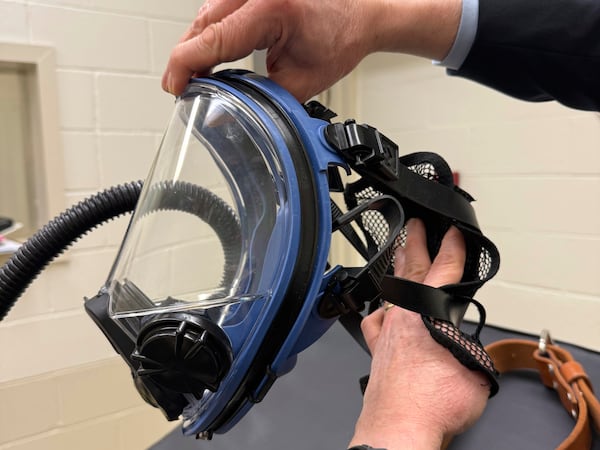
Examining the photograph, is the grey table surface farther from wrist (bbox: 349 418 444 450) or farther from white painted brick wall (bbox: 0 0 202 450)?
white painted brick wall (bbox: 0 0 202 450)

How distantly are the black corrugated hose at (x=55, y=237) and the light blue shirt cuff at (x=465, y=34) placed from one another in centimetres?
43

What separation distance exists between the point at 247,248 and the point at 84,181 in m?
0.84

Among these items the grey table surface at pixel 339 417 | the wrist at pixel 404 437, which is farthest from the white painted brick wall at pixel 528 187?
the wrist at pixel 404 437

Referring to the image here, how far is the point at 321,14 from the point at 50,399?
108 centimetres

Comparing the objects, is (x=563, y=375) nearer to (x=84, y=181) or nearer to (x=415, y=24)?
(x=415, y=24)

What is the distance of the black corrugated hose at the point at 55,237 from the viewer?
59cm

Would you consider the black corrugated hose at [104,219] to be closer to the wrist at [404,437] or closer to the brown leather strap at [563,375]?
the wrist at [404,437]

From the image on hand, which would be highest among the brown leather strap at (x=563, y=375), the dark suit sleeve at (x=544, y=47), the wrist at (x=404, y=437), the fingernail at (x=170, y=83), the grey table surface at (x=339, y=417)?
the dark suit sleeve at (x=544, y=47)

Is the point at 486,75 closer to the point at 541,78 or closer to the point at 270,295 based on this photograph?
the point at 541,78

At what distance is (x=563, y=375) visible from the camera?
0.68m

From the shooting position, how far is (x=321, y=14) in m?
0.57

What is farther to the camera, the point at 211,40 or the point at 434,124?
the point at 434,124

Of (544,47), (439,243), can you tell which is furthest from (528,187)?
(439,243)

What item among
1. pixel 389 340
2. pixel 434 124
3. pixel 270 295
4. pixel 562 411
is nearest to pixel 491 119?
pixel 434 124
